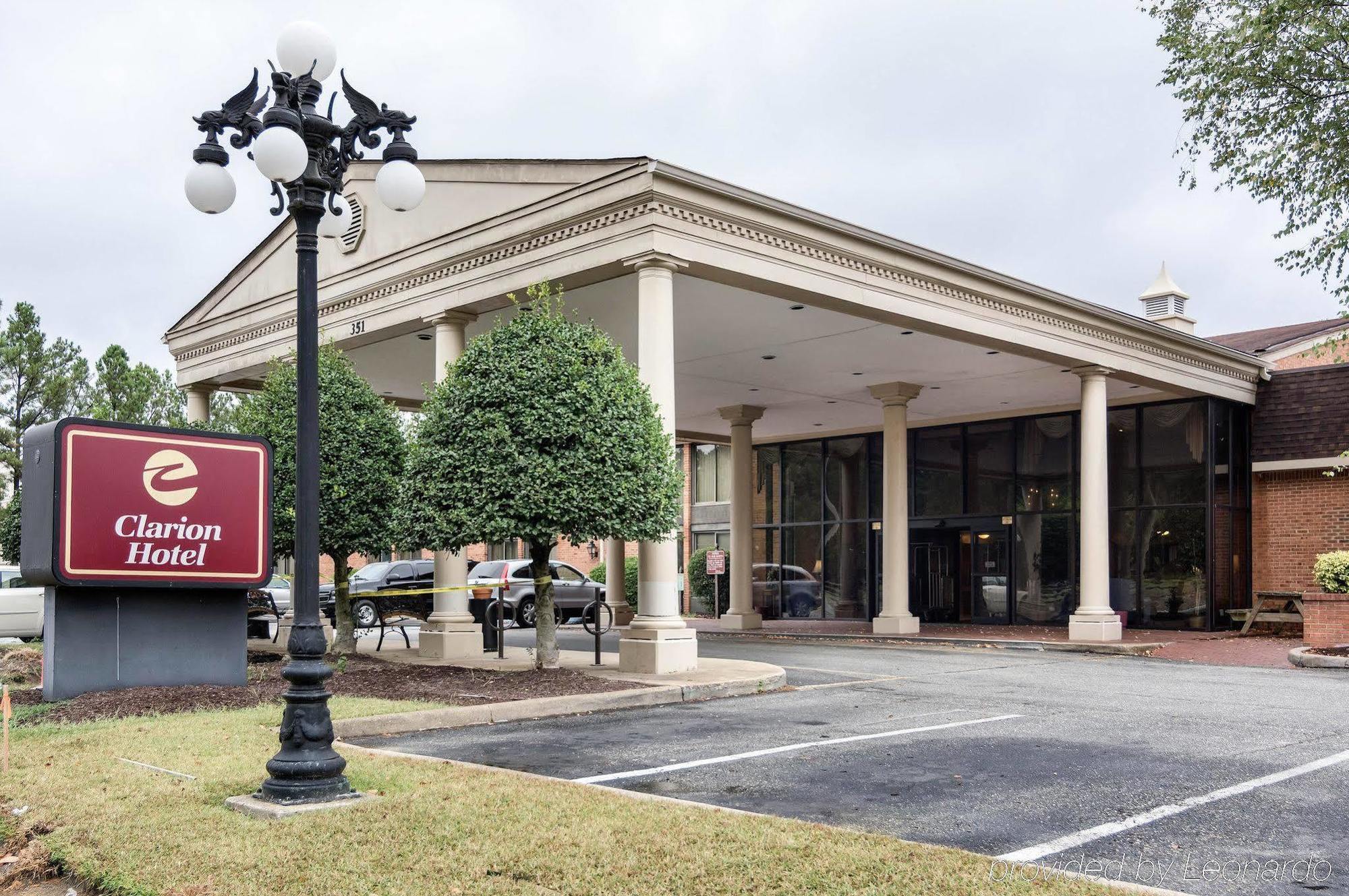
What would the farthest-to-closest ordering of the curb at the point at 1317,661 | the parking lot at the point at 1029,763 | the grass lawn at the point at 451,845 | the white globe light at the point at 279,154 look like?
the curb at the point at 1317,661
the white globe light at the point at 279,154
the parking lot at the point at 1029,763
the grass lawn at the point at 451,845

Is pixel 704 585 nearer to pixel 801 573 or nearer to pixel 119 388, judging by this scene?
pixel 801 573

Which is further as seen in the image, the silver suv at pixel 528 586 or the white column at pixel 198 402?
the silver suv at pixel 528 586

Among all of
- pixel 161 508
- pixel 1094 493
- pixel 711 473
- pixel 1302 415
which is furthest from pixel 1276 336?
pixel 161 508

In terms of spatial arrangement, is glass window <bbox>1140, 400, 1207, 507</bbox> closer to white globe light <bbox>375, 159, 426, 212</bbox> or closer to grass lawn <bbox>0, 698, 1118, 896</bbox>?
grass lawn <bbox>0, 698, 1118, 896</bbox>

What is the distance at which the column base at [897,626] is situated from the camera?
957 inches

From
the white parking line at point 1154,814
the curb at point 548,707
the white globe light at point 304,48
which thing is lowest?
the curb at point 548,707

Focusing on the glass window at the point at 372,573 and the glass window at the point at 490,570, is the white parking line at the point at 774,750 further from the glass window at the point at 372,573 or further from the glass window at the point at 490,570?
the glass window at the point at 372,573

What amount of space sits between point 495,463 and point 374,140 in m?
5.67

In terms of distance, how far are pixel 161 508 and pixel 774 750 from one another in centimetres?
713

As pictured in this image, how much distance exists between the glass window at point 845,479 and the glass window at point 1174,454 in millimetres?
7510

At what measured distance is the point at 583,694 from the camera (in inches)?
466

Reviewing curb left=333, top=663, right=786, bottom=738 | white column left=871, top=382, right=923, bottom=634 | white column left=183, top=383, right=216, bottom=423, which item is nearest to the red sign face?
curb left=333, top=663, right=786, bottom=738

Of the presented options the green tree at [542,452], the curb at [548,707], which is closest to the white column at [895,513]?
the curb at [548,707]

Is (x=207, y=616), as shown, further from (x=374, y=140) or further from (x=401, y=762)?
(x=374, y=140)
